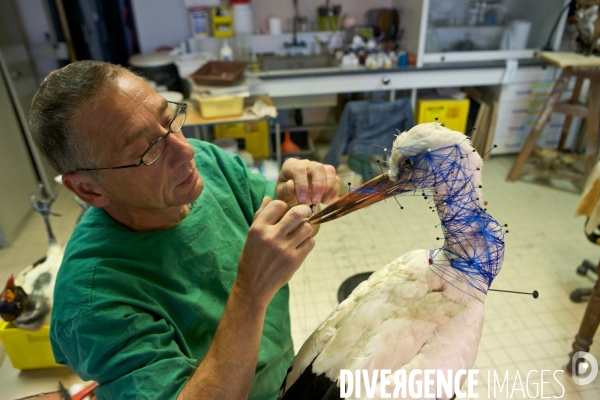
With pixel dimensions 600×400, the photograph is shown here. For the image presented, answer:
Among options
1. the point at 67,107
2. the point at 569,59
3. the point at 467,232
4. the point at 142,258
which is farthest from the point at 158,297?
the point at 569,59

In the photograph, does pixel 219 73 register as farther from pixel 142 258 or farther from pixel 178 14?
pixel 142 258

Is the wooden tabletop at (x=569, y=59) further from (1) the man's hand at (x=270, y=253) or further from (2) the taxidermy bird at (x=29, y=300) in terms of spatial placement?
(2) the taxidermy bird at (x=29, y=300)

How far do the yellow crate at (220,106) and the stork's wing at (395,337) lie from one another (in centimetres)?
216

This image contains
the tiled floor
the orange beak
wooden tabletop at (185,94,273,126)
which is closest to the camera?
the orange beak

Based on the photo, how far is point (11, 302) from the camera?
5.92 feet

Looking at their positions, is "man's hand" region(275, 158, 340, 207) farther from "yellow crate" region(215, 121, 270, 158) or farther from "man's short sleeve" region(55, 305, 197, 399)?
"yellow crate" region(215, 121, 270, 158)

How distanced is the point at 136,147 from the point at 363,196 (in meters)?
0.52

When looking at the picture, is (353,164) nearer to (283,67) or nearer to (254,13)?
(283,67)

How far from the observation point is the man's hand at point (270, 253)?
0.89 metres

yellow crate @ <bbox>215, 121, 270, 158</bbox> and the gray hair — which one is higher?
the gray hair

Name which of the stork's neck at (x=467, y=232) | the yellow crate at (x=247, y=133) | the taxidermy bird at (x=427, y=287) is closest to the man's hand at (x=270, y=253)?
the taxidermy bird at (x=427, y=287)

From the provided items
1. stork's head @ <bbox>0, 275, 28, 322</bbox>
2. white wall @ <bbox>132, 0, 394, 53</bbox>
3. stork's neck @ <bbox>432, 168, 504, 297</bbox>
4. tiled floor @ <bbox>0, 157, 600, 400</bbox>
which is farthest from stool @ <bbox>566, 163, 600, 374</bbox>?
white wall @ <bbox>132, 0, 394, 53</bbox>

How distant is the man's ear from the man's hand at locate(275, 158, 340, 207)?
463 millimetres

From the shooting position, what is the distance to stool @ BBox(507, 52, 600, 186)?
10.3 feet
